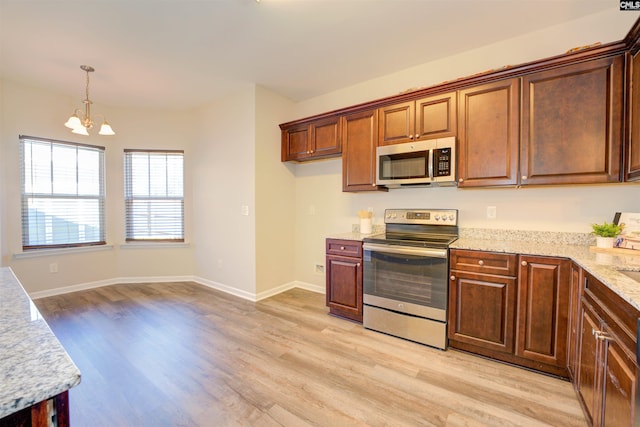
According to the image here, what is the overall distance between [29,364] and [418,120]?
9.54ft

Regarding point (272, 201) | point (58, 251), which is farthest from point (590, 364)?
point (58, 251)

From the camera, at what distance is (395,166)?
111 inches

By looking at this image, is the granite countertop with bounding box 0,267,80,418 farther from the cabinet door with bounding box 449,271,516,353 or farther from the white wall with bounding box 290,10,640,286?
the white wall with bounding box 290,10,640,286

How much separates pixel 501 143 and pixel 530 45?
3.34 feet

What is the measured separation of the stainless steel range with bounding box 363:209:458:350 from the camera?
92.4 inches

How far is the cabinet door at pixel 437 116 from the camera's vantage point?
250cm

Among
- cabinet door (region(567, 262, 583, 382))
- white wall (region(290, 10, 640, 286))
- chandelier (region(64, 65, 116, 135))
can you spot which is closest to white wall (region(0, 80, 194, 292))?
chandelier (region(64, 65, 116, 135))

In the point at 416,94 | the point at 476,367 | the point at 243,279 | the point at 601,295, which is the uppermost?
the point at 416,94

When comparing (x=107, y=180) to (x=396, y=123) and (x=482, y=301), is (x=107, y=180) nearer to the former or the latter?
(x=396, y=123)

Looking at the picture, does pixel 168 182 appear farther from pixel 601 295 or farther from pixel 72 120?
pixel 601 295

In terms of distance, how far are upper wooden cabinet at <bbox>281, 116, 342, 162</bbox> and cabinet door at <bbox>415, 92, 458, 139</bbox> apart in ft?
3.12

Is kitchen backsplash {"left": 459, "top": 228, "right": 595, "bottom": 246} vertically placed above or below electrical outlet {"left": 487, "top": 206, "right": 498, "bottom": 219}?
below

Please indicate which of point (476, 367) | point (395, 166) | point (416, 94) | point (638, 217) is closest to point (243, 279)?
point (395, 166)

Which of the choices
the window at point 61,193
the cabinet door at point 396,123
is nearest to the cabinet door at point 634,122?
the cabinet door at point 396,123
